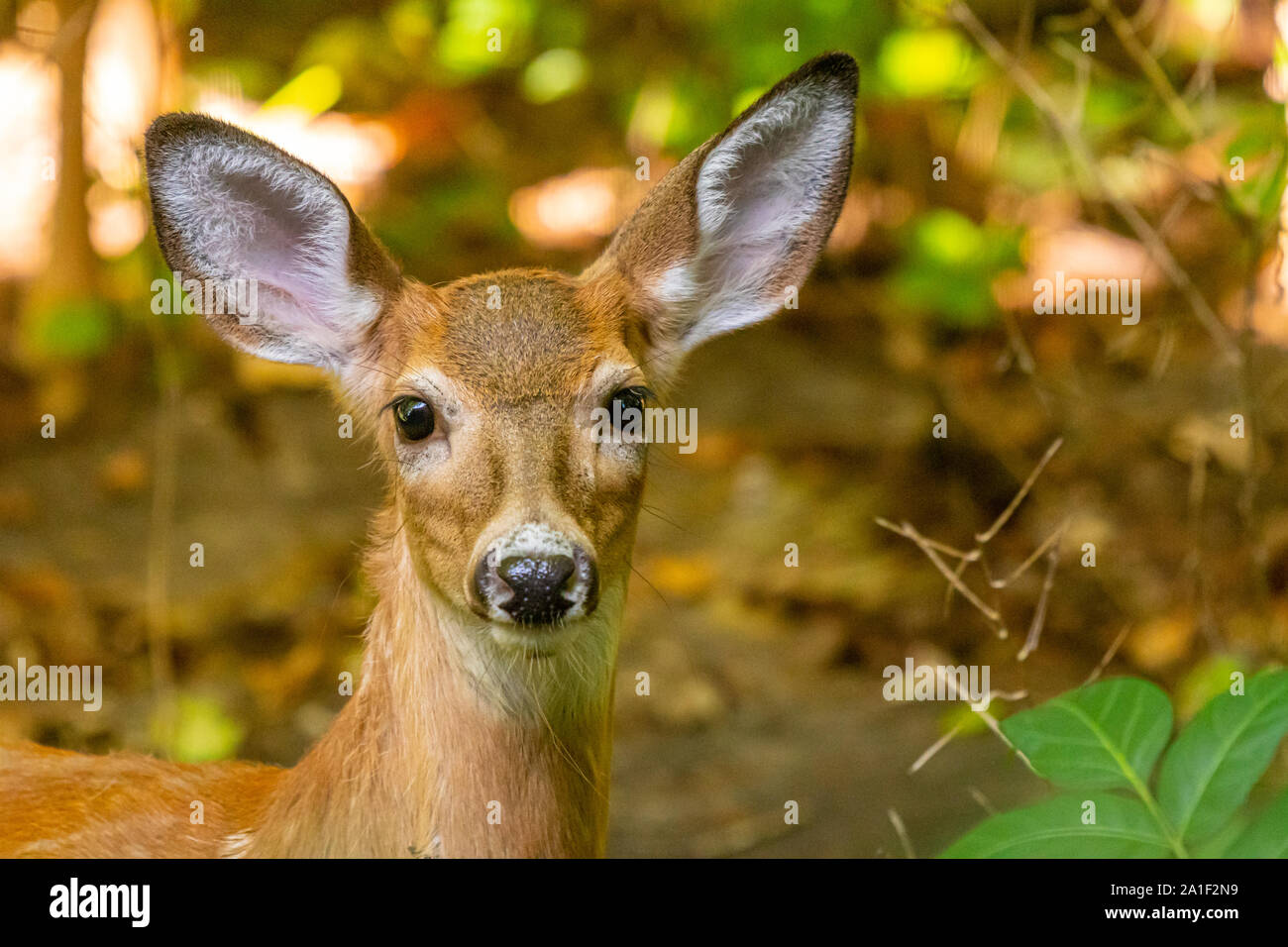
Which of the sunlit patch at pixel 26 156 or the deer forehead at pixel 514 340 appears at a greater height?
the sunlit patch at pixel 26 156

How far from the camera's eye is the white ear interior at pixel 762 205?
3336mm

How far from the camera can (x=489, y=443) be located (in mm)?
3051

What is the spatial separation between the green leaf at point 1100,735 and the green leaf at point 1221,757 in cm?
6

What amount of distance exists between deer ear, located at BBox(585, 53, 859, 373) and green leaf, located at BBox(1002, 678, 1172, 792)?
1.27 metres

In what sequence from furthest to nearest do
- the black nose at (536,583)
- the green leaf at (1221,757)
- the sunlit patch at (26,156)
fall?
the sunlit patch at (26,156) → the green leaf at (1221,757) → the black nose at (536,583)

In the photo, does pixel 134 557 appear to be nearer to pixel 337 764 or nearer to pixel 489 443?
pixel 337 764

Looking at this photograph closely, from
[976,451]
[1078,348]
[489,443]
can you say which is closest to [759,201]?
[489,443]

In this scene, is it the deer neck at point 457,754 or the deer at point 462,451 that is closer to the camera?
the deer at point 462,451

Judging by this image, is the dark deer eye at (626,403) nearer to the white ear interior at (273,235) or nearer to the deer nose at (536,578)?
the deer nose at (536,578)

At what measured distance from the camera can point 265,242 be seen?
3.44 meters

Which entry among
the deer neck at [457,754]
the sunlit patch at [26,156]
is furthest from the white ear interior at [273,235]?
the sunlit patch at [26,156]

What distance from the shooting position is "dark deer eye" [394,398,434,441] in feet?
10.4

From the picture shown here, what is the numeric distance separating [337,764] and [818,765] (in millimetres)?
2797

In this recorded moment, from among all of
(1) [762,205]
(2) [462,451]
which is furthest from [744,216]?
(2) [462,451]
